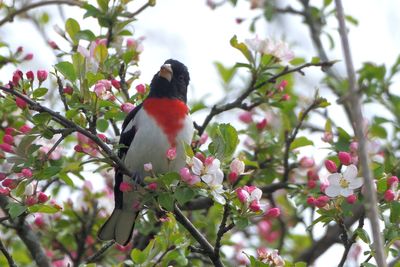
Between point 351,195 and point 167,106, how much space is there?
1.43 m

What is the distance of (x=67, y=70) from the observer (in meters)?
4.27

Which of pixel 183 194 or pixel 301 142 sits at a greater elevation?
pixel 301 142

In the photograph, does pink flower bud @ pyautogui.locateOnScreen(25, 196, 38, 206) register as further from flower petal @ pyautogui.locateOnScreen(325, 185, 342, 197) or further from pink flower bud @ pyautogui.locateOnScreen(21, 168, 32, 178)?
flower petal @ pyautogui.locateOnScreen(325, 185, 342, 197)

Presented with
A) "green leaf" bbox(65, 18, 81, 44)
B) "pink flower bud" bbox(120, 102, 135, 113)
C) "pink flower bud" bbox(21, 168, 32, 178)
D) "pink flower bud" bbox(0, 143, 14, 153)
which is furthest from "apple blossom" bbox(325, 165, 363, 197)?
"green leaf" bbox(65, 18, 81, 44)

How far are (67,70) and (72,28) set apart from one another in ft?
3.74

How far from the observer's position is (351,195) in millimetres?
3990

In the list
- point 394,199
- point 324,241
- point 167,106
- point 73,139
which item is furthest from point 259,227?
point 394,199

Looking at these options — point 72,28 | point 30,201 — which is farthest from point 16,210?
point 72,28

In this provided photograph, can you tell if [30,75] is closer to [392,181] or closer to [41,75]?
[41,75]

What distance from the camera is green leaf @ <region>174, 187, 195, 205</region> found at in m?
3.90

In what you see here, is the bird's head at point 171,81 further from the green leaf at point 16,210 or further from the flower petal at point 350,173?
the flower petal at point 350,173

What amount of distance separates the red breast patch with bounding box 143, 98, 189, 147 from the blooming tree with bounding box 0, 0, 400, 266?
0.46 ft

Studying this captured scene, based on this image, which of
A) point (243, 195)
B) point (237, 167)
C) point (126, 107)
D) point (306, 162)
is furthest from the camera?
point (306, 162)

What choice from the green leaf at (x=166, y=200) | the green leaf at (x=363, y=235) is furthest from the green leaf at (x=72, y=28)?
the green leaf at (x=363, y=235)
